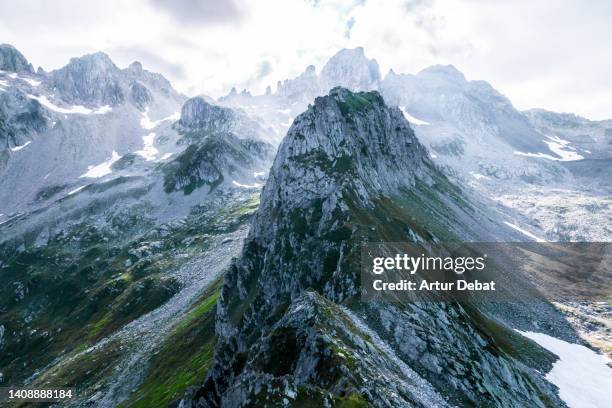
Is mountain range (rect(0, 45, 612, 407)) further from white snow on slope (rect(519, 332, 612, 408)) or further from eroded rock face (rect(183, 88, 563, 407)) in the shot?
white snow on slope (rect(519, 332, 612, 408))

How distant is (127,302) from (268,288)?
94813 mm

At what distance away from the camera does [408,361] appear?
140 ft

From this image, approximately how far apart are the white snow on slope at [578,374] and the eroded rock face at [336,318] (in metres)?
3.19

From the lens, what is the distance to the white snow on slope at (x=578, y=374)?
66.4m

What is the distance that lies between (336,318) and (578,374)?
62.4 metres

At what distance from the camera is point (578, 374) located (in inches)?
2936

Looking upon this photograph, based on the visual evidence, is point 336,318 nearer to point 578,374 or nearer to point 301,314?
point 301,314

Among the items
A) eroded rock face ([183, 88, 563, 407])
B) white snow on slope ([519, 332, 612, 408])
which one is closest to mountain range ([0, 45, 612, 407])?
eroded rock face ([183, 88, 563, 407])

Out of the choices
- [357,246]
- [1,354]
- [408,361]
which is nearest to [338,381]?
[408,361]

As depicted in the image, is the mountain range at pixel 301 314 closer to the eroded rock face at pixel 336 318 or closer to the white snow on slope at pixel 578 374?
the eroded rock face at pixel 336 318

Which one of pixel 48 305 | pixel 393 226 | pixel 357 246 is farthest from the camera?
pixel 48 305

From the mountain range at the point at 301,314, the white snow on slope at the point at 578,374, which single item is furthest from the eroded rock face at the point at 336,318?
the white snow on slope at the point at 578,374

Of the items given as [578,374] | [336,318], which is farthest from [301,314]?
[578,374]

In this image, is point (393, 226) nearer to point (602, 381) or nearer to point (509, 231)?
point (602, 381)
